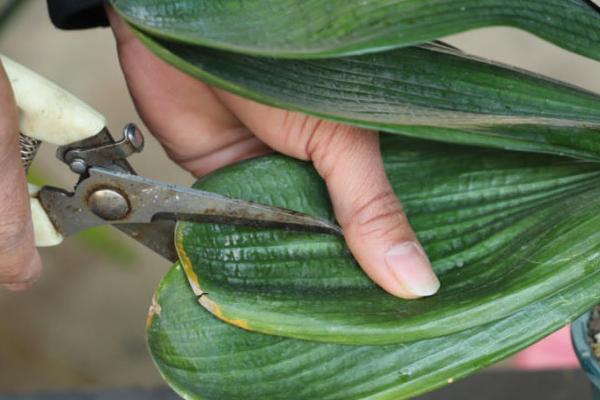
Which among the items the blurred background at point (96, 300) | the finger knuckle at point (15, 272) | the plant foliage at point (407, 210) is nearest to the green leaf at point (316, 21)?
the plant foliage at point (407, 210)

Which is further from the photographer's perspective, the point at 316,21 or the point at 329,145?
the point at 329,145

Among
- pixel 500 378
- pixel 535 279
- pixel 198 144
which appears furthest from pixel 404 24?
pixel 500 378

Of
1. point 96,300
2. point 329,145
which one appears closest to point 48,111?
point 329,145

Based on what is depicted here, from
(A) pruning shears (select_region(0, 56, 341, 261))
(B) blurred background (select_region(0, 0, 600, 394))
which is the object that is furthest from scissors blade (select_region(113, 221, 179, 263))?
(B) blurred background (select_region(0, 0, 600, 394))

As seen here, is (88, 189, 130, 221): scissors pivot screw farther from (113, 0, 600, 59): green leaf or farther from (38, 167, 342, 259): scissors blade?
(113, 0, 600, 59): green leaf

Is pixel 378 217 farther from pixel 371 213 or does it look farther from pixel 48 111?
pixel 48 111

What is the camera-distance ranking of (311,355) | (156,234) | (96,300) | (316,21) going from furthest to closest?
(96,300)
(156,234)
(311,355)
(316,21)

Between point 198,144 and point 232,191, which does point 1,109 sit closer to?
point 232,191
